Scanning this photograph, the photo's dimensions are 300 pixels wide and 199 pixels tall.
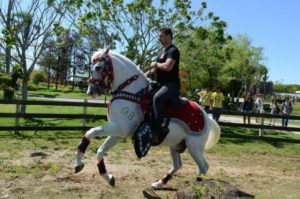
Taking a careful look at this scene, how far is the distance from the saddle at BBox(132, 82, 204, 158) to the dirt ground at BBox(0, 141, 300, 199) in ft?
3.04

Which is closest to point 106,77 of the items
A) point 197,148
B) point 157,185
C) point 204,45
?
point 197,148

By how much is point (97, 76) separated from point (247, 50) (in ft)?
147

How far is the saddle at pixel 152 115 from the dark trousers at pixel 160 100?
9 centimetres

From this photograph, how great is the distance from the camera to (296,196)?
24.2 ft

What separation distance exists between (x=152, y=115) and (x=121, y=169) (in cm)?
287

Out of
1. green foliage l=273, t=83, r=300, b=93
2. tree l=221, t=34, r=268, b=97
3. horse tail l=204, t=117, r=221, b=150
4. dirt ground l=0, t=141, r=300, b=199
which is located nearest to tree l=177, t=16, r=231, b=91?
dirt ground l=0, t=141, r=300, b=199

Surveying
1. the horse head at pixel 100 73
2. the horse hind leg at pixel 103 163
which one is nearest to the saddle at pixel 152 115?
the horse hind leg at pixel 103 163

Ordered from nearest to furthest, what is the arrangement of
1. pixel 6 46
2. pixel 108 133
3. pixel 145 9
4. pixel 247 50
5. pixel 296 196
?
pixel 108 133, pixel 296 196, pixel 6 46, pixel 145 9, pixel 247 50

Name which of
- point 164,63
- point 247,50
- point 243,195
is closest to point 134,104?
point 164,63

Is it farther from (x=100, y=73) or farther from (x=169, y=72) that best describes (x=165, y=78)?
(x=100, y=73)

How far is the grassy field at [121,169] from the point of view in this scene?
7.24 metres

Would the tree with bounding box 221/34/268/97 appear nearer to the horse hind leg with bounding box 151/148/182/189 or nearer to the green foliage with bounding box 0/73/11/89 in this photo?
the green foliage with bounding box 0/73/11/89

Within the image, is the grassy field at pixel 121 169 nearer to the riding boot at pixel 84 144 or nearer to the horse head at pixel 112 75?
the riding boot at pixel 84 144

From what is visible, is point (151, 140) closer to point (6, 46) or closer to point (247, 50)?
point (6, 46)
